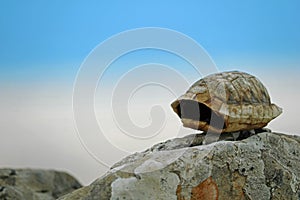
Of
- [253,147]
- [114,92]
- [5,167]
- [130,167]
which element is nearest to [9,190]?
[5,167]

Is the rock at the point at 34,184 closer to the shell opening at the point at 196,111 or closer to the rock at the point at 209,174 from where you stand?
the rock at the point at 209,174

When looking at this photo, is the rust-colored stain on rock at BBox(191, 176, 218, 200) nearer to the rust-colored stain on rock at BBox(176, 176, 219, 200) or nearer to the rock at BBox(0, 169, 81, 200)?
→ the rust-colored stain on rock at BBox(176, 176, 219, 200)

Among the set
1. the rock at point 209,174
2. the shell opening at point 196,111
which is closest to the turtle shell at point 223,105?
the shell opening at point 196,111

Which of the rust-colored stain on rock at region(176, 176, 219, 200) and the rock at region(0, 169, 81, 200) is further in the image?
the rock at region(0, 169, 81, 200)

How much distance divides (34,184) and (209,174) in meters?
2.70

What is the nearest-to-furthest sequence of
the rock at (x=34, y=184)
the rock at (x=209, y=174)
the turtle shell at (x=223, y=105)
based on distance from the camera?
the rock at (x=209, y=174) < the turtle shell at (x=223, y=105) < the rock at (x=34, y=184)

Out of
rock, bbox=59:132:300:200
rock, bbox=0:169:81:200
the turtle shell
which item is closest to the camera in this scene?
rock, bbox=59:132:300:200

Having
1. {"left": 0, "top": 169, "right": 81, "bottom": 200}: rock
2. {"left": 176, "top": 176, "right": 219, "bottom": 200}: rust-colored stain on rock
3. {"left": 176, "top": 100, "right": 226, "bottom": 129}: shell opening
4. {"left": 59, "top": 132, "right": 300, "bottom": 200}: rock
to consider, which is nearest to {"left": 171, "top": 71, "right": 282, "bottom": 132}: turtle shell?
{"left": 176, "top": 100, "right": 226, "bottom": 129}: shell opening

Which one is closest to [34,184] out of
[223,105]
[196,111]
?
[196,111]

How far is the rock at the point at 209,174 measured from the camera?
70.1 inches

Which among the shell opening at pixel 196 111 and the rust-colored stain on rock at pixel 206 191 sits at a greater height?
the shell opening at pixel 196 111

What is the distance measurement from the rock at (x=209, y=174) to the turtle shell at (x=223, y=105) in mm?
107

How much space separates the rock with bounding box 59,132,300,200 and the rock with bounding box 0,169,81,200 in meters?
1.97

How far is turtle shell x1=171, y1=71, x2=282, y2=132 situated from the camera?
6.99ft
